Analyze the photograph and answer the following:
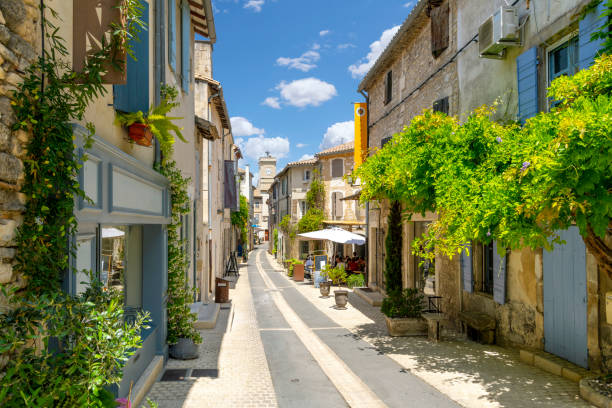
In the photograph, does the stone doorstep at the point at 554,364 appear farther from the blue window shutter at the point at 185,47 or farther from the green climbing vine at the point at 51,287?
the blue window shutter at the point at 185,47

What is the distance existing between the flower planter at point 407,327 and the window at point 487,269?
1628 millimetres

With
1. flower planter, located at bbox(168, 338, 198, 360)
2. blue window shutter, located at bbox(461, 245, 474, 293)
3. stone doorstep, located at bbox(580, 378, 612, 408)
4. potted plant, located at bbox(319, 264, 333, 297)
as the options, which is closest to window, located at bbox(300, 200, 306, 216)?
potted plant, located at bbox(319, 264, 333, 297)

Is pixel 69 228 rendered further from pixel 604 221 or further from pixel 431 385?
pixel 431 385

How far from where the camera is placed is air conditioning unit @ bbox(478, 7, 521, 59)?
8391mm

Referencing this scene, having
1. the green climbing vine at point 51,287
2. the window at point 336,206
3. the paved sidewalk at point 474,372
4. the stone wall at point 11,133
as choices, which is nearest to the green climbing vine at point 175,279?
the paved sidewalk at point 474,372

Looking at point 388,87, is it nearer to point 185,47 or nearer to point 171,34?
point 185,47

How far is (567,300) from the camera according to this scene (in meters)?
7.48

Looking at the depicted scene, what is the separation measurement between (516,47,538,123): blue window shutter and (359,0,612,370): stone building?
2 centimetres

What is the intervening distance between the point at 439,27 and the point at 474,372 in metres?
8.84

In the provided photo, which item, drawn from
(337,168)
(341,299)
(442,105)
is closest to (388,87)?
(442,105)

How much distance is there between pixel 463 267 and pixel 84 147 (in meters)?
9.26

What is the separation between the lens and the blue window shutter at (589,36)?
6.36 m

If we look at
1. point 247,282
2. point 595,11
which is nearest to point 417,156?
point 595,11

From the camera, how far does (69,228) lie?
331 cm
